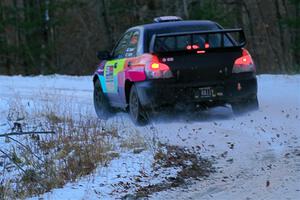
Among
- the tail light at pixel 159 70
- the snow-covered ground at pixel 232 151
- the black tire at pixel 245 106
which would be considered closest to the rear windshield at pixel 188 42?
the tail light at pixel 159 70

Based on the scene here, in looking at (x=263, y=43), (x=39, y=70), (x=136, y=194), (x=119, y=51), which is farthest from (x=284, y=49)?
(x=136, y=194)

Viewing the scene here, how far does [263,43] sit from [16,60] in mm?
14745

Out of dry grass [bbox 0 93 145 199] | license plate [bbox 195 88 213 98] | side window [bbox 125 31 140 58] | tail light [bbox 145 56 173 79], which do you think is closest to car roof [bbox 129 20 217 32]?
side window [bbox 125 31 140 58]

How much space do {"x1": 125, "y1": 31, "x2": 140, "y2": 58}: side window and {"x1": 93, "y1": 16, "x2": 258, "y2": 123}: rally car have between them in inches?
1.8

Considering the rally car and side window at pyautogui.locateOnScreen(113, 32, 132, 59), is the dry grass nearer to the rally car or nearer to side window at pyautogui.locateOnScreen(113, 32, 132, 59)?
the rally car

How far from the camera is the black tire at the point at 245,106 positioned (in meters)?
10.6

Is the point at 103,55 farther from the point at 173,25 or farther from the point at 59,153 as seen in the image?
the point at 59,153

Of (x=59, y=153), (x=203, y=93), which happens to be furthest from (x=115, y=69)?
(x=59, y=153)

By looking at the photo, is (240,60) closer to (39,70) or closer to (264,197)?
(264,197)

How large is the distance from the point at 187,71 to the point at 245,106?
4.15 ft

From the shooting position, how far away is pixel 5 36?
37312mm

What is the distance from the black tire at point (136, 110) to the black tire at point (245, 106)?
1.49m

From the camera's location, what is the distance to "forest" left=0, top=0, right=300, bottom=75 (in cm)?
3597

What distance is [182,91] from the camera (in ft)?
33.3
